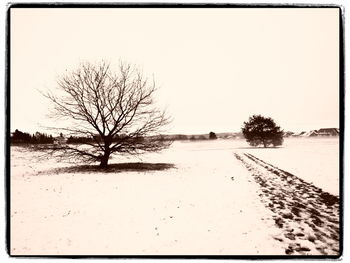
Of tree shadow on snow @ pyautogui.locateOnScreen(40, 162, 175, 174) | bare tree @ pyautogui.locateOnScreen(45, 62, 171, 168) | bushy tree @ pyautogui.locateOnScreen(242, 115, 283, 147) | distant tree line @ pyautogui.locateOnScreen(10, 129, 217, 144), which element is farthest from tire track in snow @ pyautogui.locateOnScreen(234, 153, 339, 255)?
bare tree @ pyautogui.locateOnScreen(45, 62, 171, 168)

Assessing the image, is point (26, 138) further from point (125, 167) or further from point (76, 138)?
point (125, 167)

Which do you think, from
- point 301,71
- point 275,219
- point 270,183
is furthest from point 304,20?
point 275,219

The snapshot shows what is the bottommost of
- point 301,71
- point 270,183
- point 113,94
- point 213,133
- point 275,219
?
point 275,219

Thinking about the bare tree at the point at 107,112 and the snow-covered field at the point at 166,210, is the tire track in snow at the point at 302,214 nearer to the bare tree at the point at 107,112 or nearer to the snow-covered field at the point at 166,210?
the snow-covered field at the point at 166,210

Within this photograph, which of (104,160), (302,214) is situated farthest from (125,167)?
(302,214)

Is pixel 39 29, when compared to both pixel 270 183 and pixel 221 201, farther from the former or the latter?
pixel 270 183

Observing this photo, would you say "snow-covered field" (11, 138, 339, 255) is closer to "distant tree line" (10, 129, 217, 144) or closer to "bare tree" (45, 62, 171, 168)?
"distant tree line" (10, 129, 217, 144)
